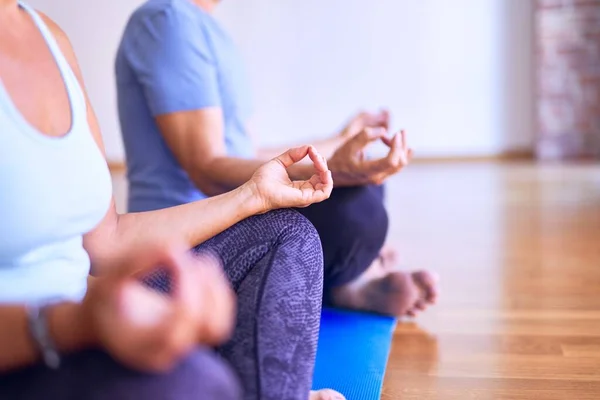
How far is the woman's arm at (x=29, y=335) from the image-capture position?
0.63 meters

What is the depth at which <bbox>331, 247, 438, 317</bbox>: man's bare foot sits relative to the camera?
160 centimetres

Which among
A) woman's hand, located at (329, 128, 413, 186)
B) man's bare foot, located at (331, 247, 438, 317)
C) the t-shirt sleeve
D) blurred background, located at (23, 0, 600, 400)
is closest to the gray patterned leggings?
woman's hand, located at (329, 128, 413, 186)

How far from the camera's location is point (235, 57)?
159 cm

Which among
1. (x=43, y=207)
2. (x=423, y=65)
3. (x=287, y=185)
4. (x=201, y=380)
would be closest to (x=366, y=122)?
(x=287, y=185)

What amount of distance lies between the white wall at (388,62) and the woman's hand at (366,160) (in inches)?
130

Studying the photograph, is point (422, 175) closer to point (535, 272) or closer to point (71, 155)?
point (535, 272)

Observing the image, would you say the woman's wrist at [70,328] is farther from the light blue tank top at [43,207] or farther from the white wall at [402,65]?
the white wall at [402,65]

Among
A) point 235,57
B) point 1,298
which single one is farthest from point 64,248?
point 235,57

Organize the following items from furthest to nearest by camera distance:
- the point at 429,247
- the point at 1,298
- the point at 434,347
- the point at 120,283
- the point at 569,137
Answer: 1. the point at 569,137
2. the point at 429,247
3. the point at 434,347
4. the point at 1,298
5. the point at 120,283

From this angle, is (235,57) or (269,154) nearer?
(235,57)

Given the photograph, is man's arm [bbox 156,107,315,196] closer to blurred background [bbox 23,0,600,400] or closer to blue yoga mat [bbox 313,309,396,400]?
blue yoga mat [bbox 313,309,396,400]

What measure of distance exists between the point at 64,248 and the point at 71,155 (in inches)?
4.4

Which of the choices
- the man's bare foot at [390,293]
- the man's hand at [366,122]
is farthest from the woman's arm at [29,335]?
the man's hand at [366,122]

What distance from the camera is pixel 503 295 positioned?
5.86ft
